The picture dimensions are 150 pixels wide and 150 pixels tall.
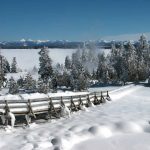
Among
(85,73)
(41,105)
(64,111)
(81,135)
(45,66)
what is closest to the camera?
(81,135)

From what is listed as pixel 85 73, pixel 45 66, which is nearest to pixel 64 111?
pixel 45 66

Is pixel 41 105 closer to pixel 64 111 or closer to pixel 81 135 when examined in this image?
pixel 64 111

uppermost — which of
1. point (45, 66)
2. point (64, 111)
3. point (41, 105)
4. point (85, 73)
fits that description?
point (41, 105)

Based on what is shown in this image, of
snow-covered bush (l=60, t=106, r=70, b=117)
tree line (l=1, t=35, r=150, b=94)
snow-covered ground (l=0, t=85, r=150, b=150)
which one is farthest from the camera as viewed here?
tree line (l=1, t=35, r=150, b=94)

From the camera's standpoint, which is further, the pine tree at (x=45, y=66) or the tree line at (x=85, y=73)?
the pine tree at (x=45, y=66)

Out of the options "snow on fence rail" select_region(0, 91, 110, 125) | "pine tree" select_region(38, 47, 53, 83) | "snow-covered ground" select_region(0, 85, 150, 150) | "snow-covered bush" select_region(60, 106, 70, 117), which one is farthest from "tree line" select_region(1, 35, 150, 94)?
"snow-covered ground" select_region(0, 85, 150, 150)

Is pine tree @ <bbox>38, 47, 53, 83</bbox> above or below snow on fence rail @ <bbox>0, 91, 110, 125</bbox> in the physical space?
below

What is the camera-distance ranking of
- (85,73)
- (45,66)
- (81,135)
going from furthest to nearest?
(85,73)
(45,66)
(81,135)

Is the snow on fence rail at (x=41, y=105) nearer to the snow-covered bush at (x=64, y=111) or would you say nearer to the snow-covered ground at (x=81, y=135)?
the snow-covered bush at (x=64, y=111)

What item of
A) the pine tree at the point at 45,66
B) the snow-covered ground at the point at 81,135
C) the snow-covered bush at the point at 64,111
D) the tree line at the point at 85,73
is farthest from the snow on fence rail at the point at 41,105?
the pine tree at the point at 45,66

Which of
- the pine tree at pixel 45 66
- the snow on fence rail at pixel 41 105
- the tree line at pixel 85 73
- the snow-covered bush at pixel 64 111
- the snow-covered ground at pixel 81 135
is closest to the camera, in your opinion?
the snow-covered ground at pixel 81 135

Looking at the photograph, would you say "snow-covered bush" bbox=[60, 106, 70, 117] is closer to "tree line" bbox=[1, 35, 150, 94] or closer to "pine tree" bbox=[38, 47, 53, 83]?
"tree line" bbox=[1, 35, 150, 94]

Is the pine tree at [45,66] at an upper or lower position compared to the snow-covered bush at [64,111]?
lower

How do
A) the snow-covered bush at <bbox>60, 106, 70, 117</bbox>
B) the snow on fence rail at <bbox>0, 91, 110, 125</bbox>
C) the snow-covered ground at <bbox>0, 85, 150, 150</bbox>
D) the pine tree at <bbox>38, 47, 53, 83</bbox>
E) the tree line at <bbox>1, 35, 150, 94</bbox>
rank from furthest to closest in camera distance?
the pine tree at <bbox>38, 47, 53, 83</bbox>, the tree line at <bbox>1, 35, 150, 94</bbox>, the snow-covered bush at <bbox>60, 106, 70, 117</bbox>, the snow on fence rail at <bbox>0, 91, 110, 125</bbox>, the snow-covered ground at <bbox>0, 85, 150, 150</bbox>
